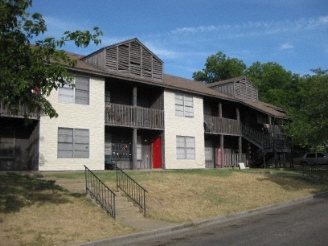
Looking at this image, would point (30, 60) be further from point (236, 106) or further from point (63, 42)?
point (236, 106)

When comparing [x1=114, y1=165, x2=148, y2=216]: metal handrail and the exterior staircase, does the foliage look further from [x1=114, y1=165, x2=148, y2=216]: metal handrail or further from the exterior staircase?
the exterior staircase

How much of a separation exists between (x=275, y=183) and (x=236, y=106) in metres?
11.9

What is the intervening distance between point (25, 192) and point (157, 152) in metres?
13.1

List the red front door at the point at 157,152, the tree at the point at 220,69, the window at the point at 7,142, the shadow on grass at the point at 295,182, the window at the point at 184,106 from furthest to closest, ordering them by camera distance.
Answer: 1. the tree at the point at 220,69
2. the window at the point at 184,106
3. the red front door at the point at 157,152
4. the shadow on grass at the point at 295,182
5. the window at the point at 7,142

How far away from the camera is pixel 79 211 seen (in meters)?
12.4

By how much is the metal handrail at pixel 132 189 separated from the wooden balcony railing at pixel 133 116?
5968 millimetres

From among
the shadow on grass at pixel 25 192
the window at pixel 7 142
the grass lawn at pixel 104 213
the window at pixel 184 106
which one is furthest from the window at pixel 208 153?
the shadow on grass at pixel 25 192

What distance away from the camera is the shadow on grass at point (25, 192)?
12179 millimetres

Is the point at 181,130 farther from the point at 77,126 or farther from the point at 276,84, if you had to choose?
the point at 276,84

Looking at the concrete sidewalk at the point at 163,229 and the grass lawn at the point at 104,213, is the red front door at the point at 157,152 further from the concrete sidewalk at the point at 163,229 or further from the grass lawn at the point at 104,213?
the concrete sidewalk at the point at 163,229

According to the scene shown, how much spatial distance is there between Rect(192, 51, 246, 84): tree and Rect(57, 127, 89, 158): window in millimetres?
40489

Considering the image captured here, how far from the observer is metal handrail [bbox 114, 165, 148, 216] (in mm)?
14337

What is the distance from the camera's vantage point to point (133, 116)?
23.8 meters

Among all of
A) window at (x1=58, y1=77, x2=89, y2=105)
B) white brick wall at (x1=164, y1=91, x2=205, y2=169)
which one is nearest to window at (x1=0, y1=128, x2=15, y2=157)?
window at (x1=58, y1=77, x2=89, y2=105)
